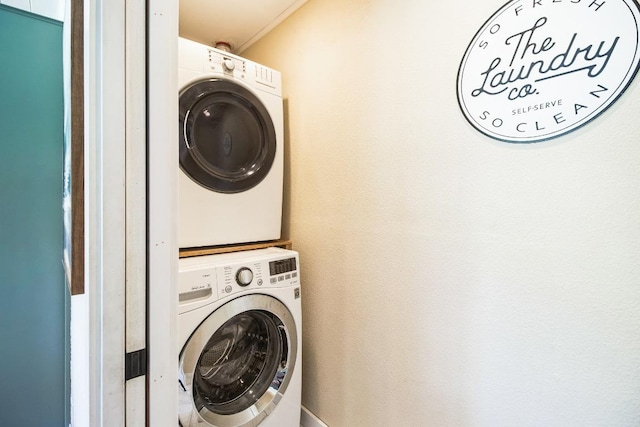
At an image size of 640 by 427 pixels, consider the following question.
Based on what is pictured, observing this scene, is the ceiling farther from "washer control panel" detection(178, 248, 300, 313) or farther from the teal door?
"washer control panel" detection(178, 248, 300, 313)

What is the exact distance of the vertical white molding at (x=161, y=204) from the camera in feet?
1.86

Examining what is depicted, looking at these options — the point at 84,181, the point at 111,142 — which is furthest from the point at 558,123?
the point at 84,181

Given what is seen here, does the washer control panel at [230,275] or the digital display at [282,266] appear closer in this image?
the washer control panel at [230,275]

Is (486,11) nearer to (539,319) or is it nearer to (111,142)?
(539,319)

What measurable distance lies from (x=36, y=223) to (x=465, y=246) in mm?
1925

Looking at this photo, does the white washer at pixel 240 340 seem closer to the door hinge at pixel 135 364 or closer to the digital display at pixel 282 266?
the digital display at pixel 282 266

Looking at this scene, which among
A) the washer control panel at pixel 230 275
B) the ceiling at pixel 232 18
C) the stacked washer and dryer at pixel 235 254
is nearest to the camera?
the washer control panel at pixel 230 275

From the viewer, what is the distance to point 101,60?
0.52 meters

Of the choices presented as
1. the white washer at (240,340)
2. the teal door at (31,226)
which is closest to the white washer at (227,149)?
the white washer at (240,340)

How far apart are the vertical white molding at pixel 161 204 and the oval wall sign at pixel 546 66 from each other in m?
0.91

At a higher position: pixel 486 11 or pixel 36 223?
pixel 486 11

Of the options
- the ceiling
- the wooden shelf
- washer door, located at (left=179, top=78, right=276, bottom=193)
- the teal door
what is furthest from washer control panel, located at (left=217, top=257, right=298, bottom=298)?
the ceiling

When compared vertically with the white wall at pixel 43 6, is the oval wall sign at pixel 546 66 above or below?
below

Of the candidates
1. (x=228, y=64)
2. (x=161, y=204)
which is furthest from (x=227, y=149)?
(x=161, y=204)
